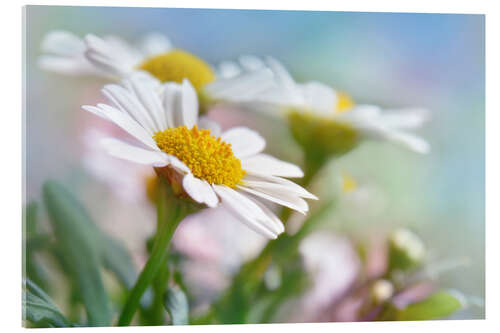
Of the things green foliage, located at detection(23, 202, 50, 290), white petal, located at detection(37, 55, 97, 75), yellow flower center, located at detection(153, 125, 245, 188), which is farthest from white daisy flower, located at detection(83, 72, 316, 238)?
green foliage, located at detection(23, 202, 50, 290)

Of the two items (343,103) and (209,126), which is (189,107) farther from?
(343,103)

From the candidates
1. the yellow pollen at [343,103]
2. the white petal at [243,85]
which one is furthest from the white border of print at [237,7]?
the white petal at [243,85]

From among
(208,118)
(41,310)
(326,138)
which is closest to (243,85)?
(208,118)

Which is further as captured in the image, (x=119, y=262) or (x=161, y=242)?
(x=119, y=262)

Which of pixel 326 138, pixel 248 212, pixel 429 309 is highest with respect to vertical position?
pixel 326 138

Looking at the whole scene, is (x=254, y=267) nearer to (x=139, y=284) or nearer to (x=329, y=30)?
(x=139, y=284)

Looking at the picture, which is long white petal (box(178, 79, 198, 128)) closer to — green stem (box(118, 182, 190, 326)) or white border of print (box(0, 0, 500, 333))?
green stem (box(118, 182, 190, 326))

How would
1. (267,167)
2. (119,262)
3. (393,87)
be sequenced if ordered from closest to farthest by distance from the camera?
(267,167), (119,262), (393,87)

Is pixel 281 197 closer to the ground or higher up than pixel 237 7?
closer to the ground
